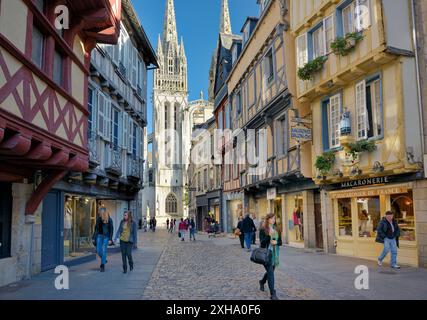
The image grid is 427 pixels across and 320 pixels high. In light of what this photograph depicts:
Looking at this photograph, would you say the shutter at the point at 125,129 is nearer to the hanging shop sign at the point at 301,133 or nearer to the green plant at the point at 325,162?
the hanging shop sign at the point at 301,133

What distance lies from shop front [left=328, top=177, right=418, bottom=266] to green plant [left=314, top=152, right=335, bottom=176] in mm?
715

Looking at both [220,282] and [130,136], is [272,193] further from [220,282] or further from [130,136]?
[220,282]

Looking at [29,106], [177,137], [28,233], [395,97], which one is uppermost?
[177,137]

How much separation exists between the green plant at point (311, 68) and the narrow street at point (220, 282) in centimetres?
590

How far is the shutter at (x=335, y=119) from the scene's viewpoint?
532 inches

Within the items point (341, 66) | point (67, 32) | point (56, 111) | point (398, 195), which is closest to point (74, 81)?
point (67, 32)

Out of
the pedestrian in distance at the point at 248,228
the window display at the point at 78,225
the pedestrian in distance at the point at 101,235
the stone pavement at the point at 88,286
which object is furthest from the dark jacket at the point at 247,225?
the pedestrian in distance at the point at 101,235

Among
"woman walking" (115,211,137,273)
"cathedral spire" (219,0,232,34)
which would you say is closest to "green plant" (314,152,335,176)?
"woman walking" (115,211,137,273)

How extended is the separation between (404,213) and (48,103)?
9.09 m

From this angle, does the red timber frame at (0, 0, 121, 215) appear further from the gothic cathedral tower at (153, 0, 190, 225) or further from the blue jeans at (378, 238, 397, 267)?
the gothic cathedral tower at (153, 0, 190, 225)

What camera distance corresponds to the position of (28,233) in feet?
32.3

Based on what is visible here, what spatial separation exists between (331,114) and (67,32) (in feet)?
27.7
